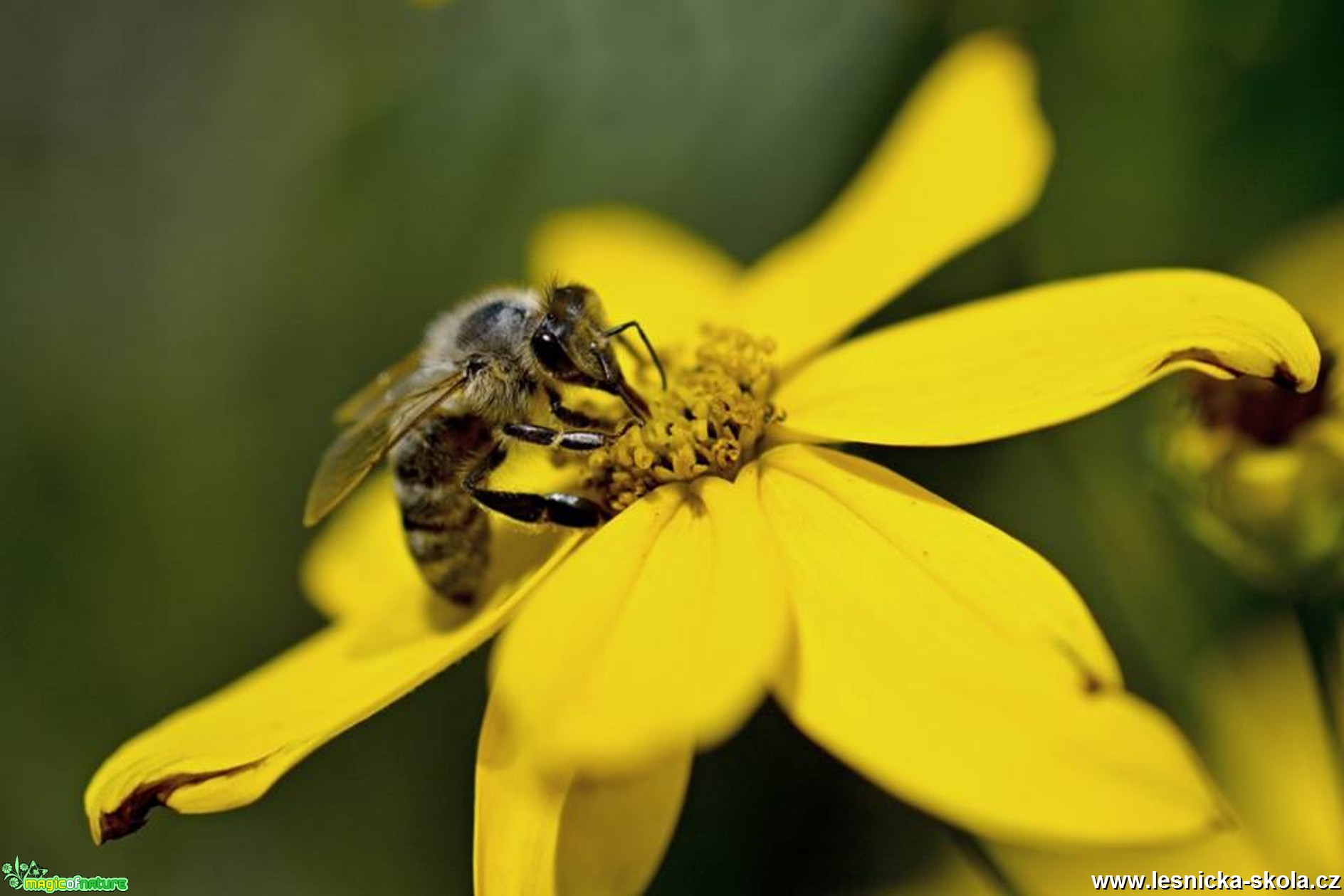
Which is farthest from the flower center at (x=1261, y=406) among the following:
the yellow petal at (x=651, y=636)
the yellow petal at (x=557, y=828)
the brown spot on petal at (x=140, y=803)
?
the brown spot on petal at (x=140, y=803)

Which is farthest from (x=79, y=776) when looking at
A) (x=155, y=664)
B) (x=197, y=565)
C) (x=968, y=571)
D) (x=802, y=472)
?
(x=968, y=571)

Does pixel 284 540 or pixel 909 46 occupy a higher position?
pixel 909 46

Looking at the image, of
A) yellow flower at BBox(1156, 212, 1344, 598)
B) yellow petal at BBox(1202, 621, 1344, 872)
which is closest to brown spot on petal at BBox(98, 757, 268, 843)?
yellow flower at BBox(1156, 212, 1344, 598)

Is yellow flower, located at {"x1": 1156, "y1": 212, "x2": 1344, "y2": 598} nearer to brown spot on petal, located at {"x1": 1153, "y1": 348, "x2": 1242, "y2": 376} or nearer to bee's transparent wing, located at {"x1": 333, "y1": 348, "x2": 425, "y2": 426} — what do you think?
brown spot on petal, located at {"x1": 1153, "y1": 348, "x2": 1242, "y2": 376}

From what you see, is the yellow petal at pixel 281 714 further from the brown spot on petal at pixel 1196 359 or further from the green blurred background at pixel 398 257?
the green blurred background at pixel 398 257

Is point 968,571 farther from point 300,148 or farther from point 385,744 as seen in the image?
point 300,148

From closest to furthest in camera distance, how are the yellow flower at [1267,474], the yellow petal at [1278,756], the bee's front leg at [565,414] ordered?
the yellow flower at [1267,474] < the bee's front leg at [565,414] < the yellow petal at [1278,756]

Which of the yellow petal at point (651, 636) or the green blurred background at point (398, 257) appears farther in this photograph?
the green blurred background at point (398, 257)
